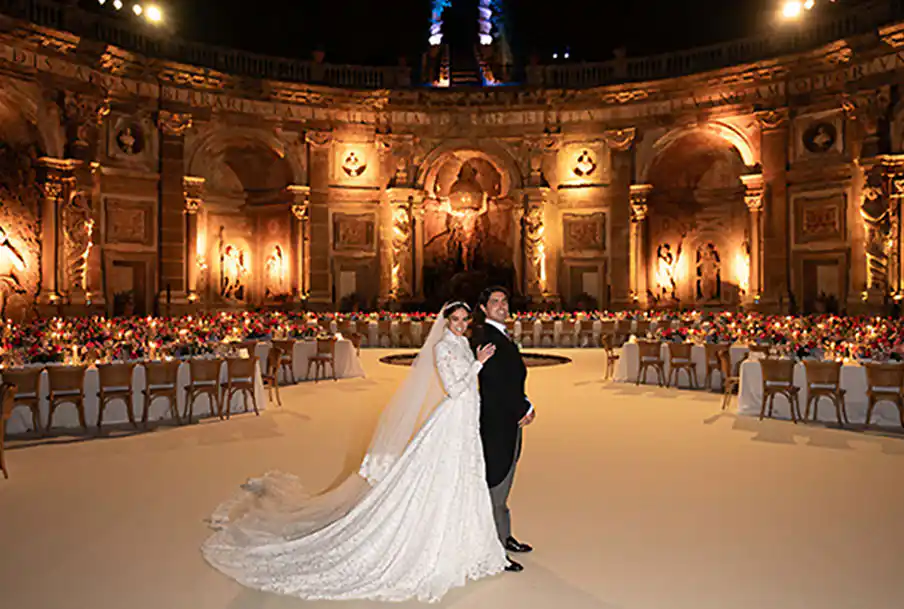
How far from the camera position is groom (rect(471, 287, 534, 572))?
4645mm

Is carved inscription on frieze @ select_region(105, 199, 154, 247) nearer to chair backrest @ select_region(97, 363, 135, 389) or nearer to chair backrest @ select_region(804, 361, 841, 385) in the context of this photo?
chair backrest @ select_region(97, 363, 135, 389)

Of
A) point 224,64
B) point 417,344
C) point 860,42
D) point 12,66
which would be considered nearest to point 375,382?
point 417,344

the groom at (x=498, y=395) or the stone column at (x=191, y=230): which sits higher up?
the stone column at (x=191, y=230)

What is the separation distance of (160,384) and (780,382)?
8.30 meters

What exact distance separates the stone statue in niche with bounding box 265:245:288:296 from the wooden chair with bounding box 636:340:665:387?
48.3 ft

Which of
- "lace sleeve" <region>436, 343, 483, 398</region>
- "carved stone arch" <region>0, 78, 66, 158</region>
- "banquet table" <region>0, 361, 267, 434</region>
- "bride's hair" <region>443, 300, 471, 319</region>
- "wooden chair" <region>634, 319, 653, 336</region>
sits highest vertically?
"carved stone arch" <region>0, 78, 66, 158</region>

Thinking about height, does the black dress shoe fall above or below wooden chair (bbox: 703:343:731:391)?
below

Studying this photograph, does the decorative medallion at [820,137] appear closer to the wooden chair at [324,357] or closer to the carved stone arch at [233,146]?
the wooden chair at [324,357]

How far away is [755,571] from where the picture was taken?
4539 millimetres

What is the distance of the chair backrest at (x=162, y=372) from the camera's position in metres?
9.63

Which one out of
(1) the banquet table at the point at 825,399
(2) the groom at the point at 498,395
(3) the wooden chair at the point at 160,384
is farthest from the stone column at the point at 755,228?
(2) the groom at the point at 498,395

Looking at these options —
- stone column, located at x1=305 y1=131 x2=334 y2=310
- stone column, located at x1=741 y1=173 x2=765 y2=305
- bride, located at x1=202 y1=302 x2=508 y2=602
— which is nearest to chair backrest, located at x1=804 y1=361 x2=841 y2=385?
bride, located at x1=202 y1=302 x2=508 y2=602

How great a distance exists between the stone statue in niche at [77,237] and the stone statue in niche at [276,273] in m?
6.76

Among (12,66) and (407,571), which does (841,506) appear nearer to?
(407,571)
